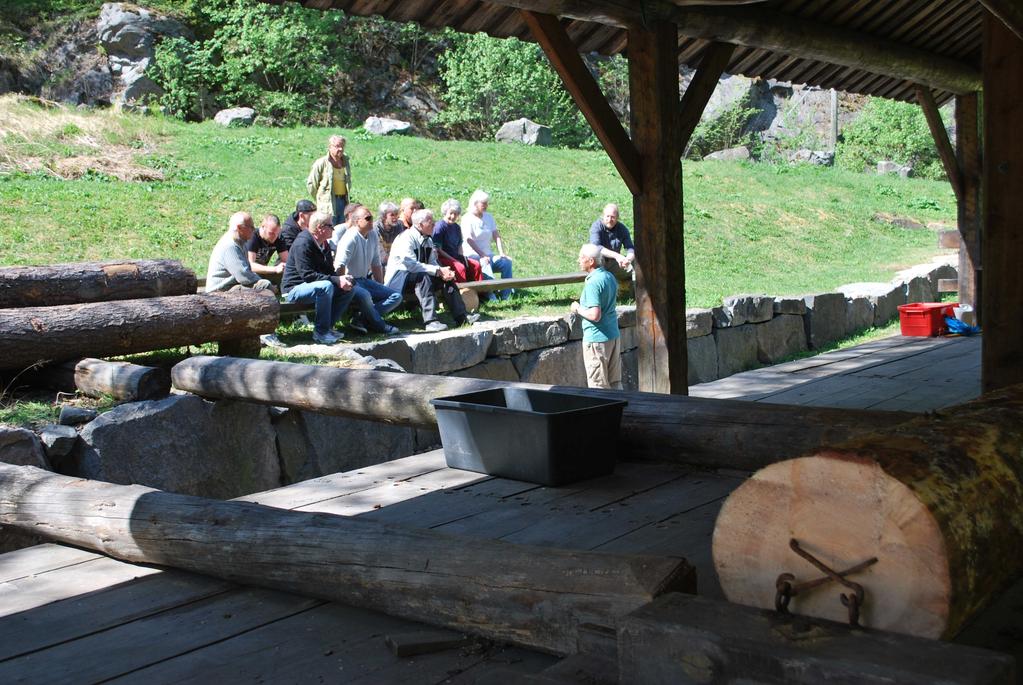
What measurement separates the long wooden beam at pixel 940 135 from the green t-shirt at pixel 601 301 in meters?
3.73

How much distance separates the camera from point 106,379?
6.76 meters

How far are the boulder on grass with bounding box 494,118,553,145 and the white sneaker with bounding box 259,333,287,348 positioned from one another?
1747cm

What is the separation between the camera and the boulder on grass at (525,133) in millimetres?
25766

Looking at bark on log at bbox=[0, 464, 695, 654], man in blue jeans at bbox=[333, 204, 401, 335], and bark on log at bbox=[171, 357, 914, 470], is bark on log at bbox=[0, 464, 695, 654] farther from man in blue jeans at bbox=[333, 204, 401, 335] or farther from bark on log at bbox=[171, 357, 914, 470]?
man in blue jeans at bbox=[333, 204, 401, 335]

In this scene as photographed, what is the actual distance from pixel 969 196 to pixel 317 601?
32.5ft

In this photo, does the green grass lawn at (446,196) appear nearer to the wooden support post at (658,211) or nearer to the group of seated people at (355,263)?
the group of seated people at (355,263)

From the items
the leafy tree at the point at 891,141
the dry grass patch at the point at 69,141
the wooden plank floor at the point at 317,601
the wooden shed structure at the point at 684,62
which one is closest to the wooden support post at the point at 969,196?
the wooden shed structure at the point at 684,62

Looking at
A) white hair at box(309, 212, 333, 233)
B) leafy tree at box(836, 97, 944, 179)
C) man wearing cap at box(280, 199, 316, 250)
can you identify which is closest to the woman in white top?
man wearing cap at box(280, 199, 316, 250)

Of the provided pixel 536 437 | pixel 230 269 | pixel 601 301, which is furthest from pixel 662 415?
pixel 230 269

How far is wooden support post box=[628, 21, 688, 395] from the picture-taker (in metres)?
5.72

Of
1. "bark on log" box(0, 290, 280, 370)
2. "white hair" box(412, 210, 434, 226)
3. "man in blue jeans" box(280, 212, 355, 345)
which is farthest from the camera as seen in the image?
"white hair" box(412, 210, 434, 226)

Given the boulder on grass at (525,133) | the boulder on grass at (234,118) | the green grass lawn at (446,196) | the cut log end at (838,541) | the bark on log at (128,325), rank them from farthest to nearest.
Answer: the boulder on grass at (525,133) < the boulder on grass at (234,118) < the green grass lawn at (446,196) < the bark on log at (128,325) < the cut log end at (838,541)

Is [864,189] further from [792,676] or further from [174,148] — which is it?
[792,676]

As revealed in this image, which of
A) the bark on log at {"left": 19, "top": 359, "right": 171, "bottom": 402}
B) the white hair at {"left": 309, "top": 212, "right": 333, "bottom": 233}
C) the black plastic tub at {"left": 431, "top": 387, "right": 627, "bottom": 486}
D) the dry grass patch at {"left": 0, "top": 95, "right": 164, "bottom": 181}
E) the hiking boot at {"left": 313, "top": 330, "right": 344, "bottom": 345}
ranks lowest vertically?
the black plastic tub at {"left": 431, "top": 387, "right": 627, "bottom": 486}
